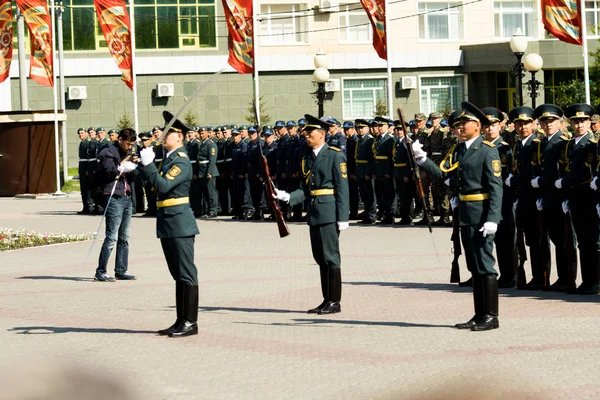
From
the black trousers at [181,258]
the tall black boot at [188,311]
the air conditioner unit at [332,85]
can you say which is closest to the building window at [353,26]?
the air conditioner unit at [332,85]

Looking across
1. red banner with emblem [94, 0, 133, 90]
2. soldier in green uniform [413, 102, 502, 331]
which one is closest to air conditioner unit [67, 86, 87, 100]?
red banner with emblem [94, 0, 133, 90]

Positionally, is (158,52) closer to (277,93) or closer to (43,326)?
(277,93)

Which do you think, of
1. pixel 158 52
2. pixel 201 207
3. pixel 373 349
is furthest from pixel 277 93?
pixel 373 349

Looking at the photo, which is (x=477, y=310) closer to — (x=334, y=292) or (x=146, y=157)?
(x=334, y=292)

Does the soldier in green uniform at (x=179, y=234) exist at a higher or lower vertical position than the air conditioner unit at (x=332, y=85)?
lower

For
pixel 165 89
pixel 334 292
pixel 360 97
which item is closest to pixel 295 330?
pixel 334 292

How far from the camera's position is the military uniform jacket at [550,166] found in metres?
11.7

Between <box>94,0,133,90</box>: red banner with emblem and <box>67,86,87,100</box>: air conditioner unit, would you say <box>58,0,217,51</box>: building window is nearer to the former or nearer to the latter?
<box>67,86,87,100</box>: air conditioner unit

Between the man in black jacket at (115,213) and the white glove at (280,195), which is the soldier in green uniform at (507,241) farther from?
the man in black jacket at (115,213)

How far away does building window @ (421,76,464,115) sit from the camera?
53500mm

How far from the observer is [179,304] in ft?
31.1

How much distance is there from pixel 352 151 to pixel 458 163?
13.5 metres

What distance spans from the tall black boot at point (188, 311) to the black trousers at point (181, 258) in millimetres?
67

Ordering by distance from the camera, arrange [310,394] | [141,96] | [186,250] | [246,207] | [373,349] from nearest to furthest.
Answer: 1. [310,394]
2. [373,349]
3. [186,250]
4. [246,207]
5. [141,96]
